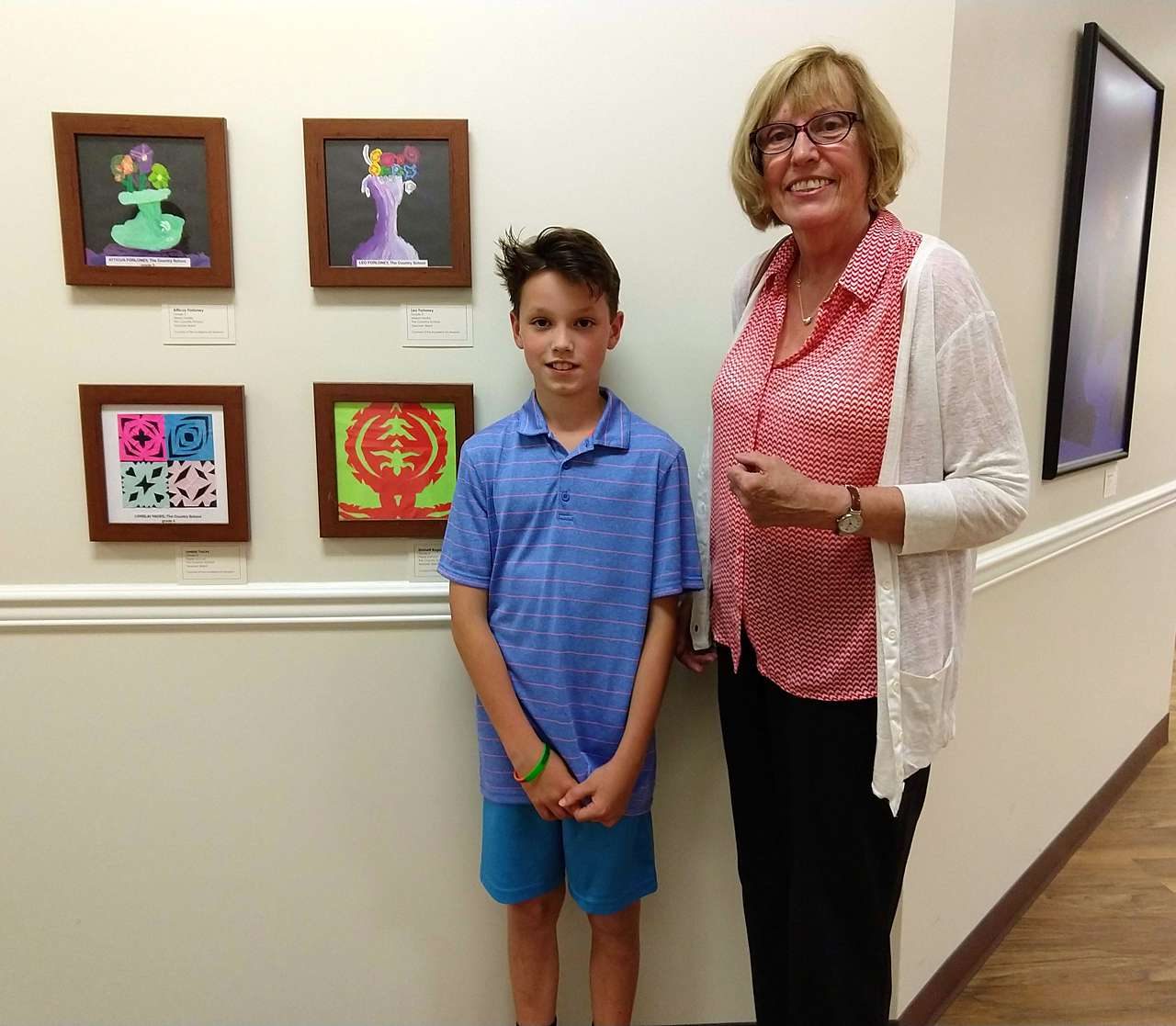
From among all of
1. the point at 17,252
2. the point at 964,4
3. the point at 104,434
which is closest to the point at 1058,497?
the point at 964,4

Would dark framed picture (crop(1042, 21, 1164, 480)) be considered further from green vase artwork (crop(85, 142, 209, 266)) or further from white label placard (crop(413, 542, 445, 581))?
green vase artwork (crop(85, 142, 209, 266))

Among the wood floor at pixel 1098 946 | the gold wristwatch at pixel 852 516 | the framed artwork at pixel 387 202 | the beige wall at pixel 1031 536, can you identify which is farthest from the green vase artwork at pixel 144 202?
the wood floor at pixel 1098 946

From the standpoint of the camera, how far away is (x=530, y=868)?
4.38 feet

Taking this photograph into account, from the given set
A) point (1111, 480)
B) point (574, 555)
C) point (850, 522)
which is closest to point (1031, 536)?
point (1111, 480)

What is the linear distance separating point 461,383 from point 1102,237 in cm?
153

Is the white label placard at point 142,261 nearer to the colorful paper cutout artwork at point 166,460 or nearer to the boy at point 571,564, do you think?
the colorful paper cutout artwork at point 166,460

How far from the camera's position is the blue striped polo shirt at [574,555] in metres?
1.23

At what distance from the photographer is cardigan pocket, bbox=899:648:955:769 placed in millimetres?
1030

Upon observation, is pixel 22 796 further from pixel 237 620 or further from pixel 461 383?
pixel 461 383

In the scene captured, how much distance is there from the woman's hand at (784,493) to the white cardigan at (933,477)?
79 mm

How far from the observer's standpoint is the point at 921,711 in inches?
41.1

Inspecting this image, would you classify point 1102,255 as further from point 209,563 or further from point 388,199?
point 209,563

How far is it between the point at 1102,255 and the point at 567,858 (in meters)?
1.76

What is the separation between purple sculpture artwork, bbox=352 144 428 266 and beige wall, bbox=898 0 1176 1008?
899 millimetres
